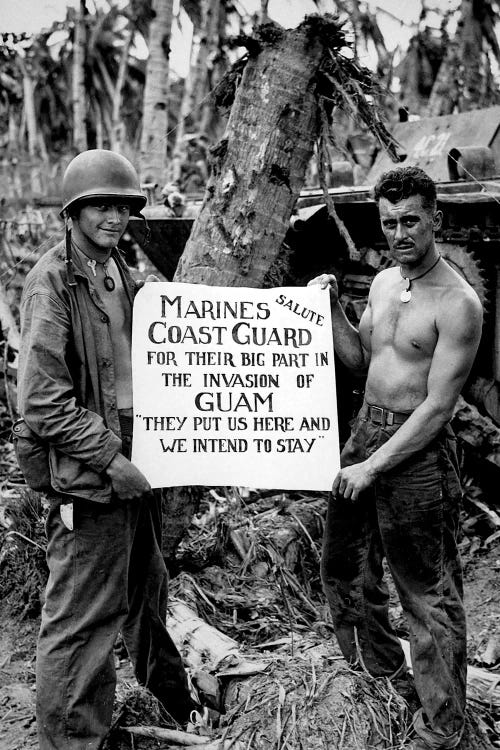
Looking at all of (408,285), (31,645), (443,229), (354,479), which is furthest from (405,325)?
(443,229)

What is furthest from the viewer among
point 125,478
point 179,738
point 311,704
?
point 179,738

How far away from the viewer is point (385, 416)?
3.06m

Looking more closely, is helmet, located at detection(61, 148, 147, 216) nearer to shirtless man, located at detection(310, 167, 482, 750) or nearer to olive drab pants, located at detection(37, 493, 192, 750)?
shirtless man, located at detection(310, 167, 482, 750)

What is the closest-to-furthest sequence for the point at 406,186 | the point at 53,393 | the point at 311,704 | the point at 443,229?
the point at 53,393 < the point at 406,186 < the point at 311,704 < the point at 443,229

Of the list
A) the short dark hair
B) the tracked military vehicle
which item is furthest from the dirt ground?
the short dark hair

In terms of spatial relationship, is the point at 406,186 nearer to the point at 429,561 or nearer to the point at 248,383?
the point at 248,383

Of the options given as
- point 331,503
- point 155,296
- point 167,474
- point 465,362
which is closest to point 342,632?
point 331,503

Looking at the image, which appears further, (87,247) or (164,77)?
(164,77)

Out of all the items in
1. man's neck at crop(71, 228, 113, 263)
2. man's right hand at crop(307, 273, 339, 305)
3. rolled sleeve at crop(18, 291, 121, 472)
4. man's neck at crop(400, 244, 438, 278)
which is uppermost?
man's neck at crop(71, 228, 113, 263)

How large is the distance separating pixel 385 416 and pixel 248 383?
21.5 inches

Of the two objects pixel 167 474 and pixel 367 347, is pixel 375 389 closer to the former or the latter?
pixel 367 347

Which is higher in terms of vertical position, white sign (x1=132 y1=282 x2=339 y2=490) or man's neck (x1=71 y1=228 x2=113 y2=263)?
man's neck (x1=71 y1=228 x2=113 y2=263)

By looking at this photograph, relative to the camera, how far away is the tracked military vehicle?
6523mm

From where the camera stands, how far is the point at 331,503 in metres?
3.24
